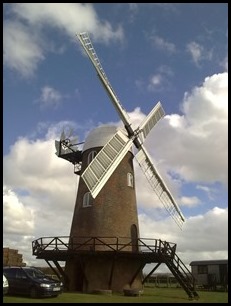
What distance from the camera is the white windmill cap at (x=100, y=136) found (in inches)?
990

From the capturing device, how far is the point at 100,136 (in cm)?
2542

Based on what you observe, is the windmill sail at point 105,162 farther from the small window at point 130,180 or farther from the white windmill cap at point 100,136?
the small window at point 130,180

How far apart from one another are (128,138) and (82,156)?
3.82 metres

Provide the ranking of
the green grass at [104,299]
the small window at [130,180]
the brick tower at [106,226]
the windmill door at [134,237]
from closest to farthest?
the green grass at [104,299] < the brick tower at [106,226] < the windmill door at [134,237] < the small window at [130,180]

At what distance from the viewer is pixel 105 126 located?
26.2 metres

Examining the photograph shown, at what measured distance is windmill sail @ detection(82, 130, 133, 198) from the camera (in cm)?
2117

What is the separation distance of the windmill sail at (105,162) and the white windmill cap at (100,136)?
1.15 meters

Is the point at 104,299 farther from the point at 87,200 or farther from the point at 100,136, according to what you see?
the point at 100,136

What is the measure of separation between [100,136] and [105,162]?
329cm

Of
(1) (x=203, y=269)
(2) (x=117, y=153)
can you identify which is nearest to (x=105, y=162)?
(2) (x=117, y=153)

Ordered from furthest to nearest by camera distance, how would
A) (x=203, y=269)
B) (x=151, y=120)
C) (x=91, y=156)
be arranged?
(x=203, y=269) < (x=151, y=120) < (x=91, y=156)

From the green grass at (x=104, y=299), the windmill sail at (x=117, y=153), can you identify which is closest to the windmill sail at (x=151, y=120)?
the windmill sail at (x=117, y=153)

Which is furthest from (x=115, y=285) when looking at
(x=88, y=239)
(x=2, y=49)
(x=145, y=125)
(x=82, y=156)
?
(x=2, y=49)

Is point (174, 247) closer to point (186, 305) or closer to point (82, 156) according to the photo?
point (186, 305)
